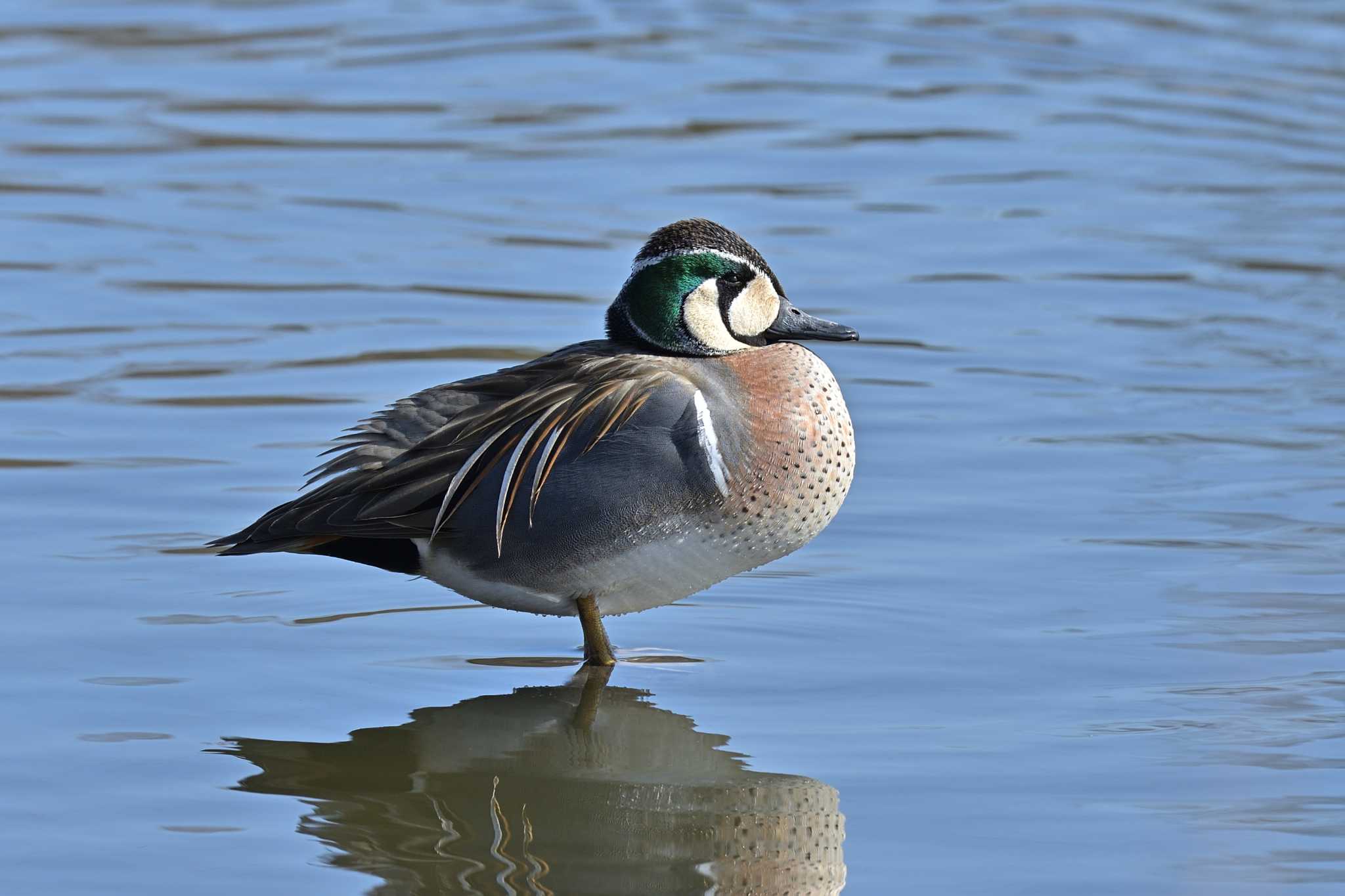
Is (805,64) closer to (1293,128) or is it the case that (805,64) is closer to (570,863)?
(1293,128)

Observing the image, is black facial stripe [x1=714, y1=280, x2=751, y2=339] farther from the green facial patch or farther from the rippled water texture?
the rippled water texture

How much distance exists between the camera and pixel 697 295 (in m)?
5.95

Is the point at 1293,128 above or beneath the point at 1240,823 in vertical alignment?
above

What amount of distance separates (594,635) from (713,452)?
637 mm

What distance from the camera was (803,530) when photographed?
19.1 ft

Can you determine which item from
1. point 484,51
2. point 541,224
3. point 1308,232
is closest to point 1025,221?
point 1308,232

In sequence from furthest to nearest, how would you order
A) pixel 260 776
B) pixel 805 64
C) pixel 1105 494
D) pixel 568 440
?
pixel 805 64, pixel 1105 494, pixel 568 440, pixel 260 776

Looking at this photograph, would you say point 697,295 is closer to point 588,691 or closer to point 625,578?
point 625,578

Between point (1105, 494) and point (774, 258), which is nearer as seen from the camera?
point (1105, 494)

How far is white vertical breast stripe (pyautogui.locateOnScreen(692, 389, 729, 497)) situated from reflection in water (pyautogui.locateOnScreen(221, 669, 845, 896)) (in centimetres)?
60

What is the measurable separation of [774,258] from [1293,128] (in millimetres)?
3741

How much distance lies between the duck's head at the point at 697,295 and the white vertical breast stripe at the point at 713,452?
1.33 ft

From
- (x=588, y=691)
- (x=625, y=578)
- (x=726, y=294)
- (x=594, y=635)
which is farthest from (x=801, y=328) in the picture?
(x=588, y=691)

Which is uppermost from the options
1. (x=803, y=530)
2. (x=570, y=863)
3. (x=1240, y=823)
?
(x=803, y=530)
